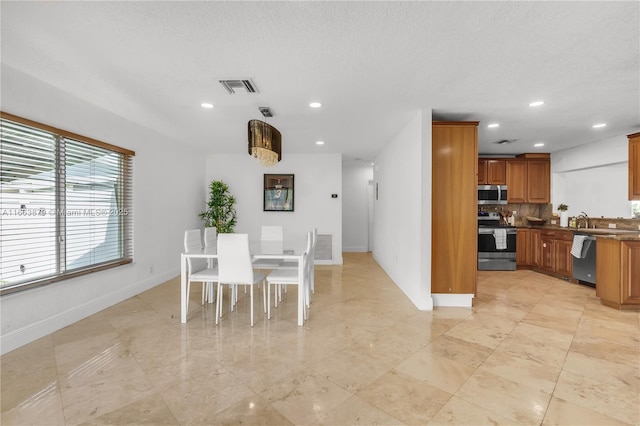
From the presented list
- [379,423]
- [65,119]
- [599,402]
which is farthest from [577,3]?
[65,119]

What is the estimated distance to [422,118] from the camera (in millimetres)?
3486

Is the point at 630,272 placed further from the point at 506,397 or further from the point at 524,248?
the point at 506,397

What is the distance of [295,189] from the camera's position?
6.43 meters

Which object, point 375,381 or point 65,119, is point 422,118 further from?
point 65,119

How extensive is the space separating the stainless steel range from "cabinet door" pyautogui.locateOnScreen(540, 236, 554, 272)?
0.47 m

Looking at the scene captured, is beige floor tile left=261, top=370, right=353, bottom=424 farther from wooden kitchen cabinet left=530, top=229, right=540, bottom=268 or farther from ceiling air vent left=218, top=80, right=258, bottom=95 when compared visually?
wooden kitchen cabinet left=530, top=229, right=540, bottom=268

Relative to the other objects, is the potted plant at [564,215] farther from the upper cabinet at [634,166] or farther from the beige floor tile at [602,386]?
the beige floor tile at [602,386]

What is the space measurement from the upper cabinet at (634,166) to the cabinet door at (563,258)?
1271 mm

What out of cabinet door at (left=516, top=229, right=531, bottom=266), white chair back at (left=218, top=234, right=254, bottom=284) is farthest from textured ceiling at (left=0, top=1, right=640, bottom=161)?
cabinet door at (left=516, top=229, right=531, bottom=266)

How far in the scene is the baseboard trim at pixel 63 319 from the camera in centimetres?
254

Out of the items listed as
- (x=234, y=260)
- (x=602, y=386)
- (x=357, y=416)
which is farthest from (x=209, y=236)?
(x=602, y=386)

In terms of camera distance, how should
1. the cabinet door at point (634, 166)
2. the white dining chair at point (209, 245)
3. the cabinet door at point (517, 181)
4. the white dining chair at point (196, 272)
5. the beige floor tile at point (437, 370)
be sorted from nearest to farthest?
the beige floor tile at point (437, 370)
the white dining chair at point (196, 272)
the white dining chair at point (209, 245)
the cabinet door at point (634, 166)
the cabinet door at point (517, 181)

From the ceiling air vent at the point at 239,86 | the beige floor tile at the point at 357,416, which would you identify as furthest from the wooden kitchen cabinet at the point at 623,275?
the ceiling air vent at the point at 239,86

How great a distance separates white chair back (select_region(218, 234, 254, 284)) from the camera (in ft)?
9.96
